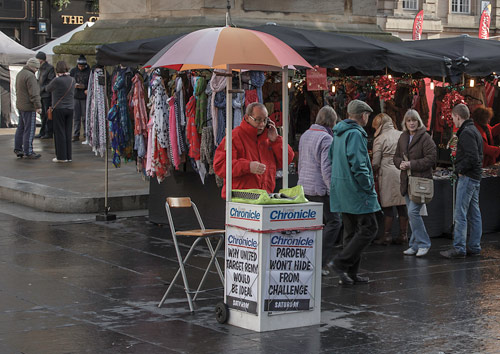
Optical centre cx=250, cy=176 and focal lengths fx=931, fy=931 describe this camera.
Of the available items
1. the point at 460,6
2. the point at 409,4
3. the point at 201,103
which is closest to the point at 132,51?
the point at 201,103

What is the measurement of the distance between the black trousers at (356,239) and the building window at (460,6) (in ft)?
137

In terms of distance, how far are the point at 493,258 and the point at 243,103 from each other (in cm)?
355

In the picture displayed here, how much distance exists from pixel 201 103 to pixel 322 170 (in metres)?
2.24

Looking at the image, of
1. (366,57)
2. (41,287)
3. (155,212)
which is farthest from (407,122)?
(41,287)

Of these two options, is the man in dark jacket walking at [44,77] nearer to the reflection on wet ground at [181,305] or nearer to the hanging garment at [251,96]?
the reflection on wet ground at [181,305]

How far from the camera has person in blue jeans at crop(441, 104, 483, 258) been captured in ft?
35.7

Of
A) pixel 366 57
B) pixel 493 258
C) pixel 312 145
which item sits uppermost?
pixel 366 57

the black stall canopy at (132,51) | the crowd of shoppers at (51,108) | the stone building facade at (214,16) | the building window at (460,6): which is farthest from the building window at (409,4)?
the black stall canopy at (132,51)

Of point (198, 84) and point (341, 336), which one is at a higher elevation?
point (198, 84)

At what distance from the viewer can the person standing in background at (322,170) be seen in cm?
985

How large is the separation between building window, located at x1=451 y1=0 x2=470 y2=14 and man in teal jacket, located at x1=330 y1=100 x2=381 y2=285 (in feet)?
137

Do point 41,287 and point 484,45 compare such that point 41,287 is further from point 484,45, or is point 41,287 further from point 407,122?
point 484,45

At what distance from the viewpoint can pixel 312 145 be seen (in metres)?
10.0

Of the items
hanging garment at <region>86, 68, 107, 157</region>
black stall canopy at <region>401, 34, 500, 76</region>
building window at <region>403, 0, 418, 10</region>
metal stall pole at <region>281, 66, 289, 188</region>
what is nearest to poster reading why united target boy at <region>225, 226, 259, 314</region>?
metal stall pole at <region>281, 66, 289, 188</region>
